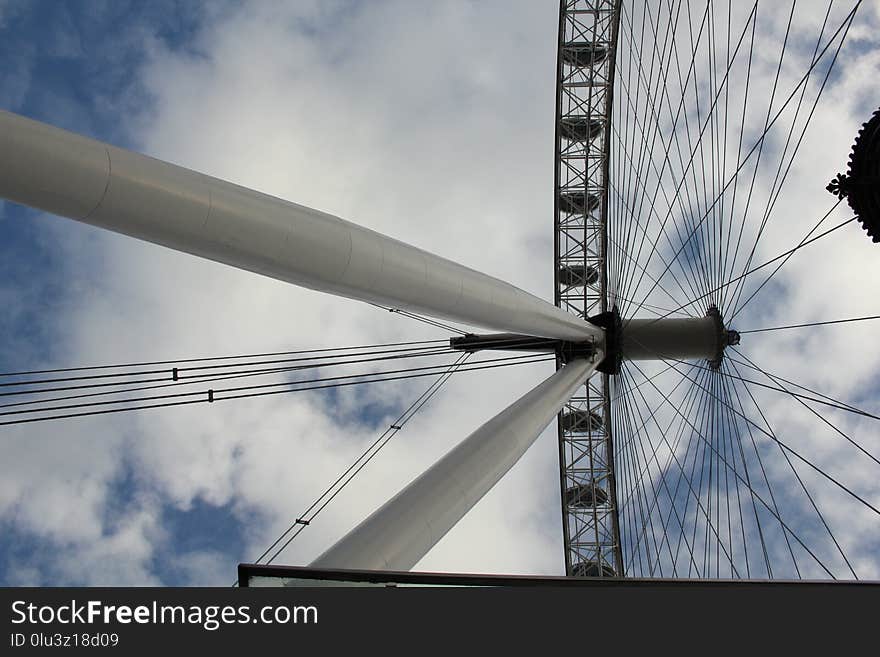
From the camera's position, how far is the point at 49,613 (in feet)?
12.8

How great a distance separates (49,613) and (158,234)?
3500 mm

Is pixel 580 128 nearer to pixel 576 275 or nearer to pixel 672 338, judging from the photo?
pixel 576 275

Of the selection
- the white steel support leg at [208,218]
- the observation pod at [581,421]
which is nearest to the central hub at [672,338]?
the observation pod at [581,421]

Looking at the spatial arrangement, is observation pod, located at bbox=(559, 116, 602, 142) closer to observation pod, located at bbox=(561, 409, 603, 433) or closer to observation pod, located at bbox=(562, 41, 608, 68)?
observation pod, located at bbox=(562, 41, 608, 68)

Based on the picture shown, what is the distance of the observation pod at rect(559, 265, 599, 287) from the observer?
34.7 meters

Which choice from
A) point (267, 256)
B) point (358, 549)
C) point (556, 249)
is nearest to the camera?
point (267, 256)

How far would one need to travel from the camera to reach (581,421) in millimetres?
35875

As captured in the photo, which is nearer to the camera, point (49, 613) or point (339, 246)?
point (49, 613)

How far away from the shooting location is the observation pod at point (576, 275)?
3472 centimetres

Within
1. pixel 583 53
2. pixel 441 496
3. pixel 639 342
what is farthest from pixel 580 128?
pixel 441 496

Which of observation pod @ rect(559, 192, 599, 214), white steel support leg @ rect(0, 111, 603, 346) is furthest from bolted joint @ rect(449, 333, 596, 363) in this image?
white steel support leg @ rect(0, 111, 603, 346)

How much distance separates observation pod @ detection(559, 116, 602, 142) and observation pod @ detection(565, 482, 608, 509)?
17257mm

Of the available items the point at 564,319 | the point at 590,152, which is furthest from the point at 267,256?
the point at 590,152

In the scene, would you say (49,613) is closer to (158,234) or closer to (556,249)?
(158,234)
